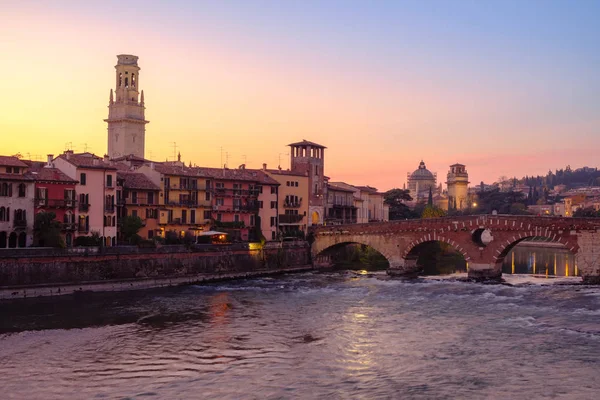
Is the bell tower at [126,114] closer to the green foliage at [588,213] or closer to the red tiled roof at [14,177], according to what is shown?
the red tiled roof at [14,177]

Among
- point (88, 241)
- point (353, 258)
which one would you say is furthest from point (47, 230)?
point (353, 258)

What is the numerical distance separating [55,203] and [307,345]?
94.1ft

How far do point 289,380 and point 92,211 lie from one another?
33817 millimetres

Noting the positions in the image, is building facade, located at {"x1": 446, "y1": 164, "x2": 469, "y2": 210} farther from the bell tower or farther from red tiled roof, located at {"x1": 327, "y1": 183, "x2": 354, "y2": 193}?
the bell tower

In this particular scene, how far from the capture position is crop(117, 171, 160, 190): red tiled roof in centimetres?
5934

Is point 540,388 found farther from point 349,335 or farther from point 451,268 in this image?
point 451,268

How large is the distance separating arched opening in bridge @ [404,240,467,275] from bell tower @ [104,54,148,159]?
40.2 m

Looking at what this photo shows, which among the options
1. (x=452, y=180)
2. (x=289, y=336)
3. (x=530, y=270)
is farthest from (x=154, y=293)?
(x=452, y=180)

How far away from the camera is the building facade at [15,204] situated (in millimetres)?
48688

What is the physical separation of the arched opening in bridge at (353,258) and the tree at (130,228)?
19.9 m

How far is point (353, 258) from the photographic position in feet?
246

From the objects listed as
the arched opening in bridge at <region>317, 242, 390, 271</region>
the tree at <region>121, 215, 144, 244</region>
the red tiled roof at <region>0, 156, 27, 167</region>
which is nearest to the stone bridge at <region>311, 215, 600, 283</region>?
the arched opening in bridge at <region>317, 242, 390, 271</region>

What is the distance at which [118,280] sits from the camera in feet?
162

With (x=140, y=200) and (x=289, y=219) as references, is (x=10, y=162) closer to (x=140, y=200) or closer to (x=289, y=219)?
(x=140, y=200)
